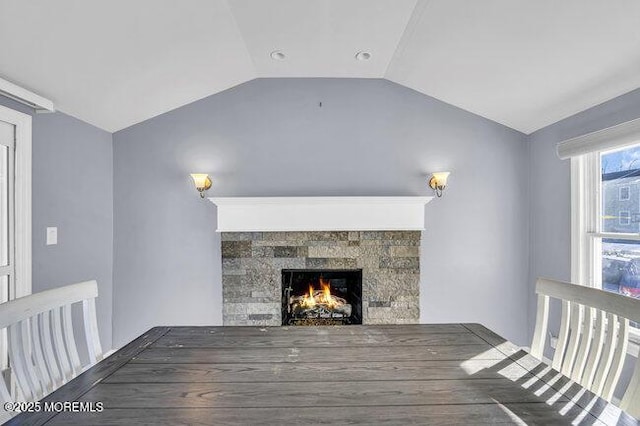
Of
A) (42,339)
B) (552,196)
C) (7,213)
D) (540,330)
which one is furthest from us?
(552,196)

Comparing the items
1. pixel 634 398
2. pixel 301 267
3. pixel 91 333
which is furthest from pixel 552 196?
pixel 91 333

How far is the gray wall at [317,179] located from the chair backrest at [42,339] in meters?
1.87

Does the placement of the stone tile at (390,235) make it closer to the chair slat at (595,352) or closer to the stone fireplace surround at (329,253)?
the stone fireplace surround at (329,253)

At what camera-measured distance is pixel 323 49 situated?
285 cm

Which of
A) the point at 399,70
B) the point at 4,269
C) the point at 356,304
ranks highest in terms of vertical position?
the point at 399,70

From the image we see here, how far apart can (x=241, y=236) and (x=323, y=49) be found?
5.64 feet

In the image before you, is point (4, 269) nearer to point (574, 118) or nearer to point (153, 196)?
point (153, 196)

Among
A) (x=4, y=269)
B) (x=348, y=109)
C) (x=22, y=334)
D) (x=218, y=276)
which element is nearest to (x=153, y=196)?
(x=218, y=276)

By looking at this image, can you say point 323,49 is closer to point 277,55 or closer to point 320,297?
point 277,55

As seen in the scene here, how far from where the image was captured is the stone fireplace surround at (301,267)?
3.28 meters

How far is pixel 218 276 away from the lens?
133 inches

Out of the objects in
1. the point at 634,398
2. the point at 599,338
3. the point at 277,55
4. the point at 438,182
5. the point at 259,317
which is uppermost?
the point at 277,55

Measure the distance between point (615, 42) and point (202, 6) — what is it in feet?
7.65

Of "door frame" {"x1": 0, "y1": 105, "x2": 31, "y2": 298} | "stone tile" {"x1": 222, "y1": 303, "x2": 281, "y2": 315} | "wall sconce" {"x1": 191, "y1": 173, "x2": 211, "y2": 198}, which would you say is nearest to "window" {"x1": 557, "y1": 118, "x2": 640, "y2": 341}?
"stone tile" {"x1": 222, "y1": 303, "x2": 281, "y2": 315}
